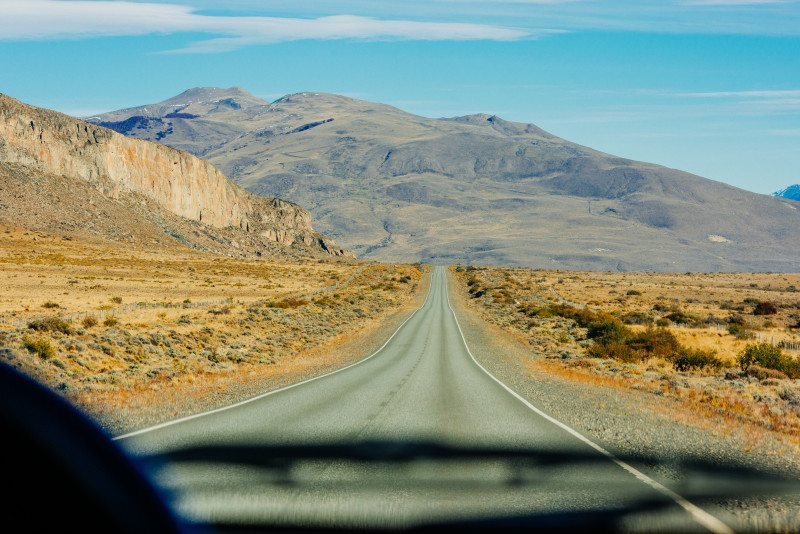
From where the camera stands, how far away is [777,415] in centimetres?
1540

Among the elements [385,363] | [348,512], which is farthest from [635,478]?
[385,363]

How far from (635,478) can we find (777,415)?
27.9 ft

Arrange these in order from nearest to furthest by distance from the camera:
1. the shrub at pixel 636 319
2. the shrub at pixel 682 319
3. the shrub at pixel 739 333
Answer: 1. the shrub at pixel 739 333
2. the shrub at pixel 682 319
3. the shrub at pixel 636 319

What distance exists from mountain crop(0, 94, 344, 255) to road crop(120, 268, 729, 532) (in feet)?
339

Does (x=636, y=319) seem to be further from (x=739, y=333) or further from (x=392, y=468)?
(x=392, y=468)

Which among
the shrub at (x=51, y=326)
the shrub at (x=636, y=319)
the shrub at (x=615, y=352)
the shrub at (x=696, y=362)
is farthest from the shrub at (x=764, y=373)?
the shrub at (x=636, y=319)

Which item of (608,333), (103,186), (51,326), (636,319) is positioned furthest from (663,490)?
(103,186)

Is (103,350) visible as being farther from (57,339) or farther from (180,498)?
(180,498)

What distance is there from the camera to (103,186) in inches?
4838

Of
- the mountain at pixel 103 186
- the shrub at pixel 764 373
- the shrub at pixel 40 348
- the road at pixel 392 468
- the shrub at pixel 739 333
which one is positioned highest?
the mountain at pixel 103 186

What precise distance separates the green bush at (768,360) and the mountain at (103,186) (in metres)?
101

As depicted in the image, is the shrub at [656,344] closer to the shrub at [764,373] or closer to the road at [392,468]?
the shrub at [764,373]

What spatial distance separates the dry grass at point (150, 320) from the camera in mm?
20312

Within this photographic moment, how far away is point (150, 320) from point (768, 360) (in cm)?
2787
